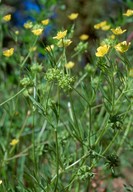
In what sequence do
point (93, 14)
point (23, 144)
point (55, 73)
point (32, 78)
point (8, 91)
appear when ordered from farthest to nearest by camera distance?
point (93, 14)
point (8, 91)
point (23, 144)
point (32, 78)
point (55, 73)

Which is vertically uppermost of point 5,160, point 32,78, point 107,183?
point 32,78

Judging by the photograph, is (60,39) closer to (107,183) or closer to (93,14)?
(107,183)

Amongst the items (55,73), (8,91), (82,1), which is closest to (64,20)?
(82,1)

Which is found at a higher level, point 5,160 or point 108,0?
point 5,160

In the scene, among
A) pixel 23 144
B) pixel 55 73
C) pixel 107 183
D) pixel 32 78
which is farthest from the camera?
pixel 23 144

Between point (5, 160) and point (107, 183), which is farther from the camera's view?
point (107, 183)

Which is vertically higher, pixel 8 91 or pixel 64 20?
pixel 8 91

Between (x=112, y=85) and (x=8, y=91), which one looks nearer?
(x=112, y=85)

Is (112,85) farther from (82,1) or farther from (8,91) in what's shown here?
(82,1)

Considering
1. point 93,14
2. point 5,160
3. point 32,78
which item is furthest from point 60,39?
point 93,14
